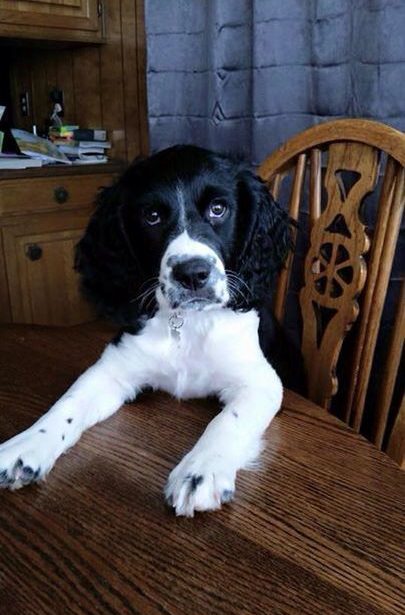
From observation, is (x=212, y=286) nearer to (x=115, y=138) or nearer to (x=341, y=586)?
(x=341, y=586)

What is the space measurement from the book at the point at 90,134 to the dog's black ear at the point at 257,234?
178 cm

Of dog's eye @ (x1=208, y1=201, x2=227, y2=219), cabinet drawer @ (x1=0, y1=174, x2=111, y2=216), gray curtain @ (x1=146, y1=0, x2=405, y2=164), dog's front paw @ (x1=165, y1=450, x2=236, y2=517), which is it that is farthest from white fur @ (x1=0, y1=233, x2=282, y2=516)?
cabinet drawer @ (x1=0, y1=174, x2=111, y2=216)

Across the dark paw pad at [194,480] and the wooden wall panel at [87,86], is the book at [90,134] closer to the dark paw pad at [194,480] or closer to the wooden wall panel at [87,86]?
the wooden wall panel at [87,86]

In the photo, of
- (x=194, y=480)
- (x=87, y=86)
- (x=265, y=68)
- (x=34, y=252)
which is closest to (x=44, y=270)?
(x=34, y=252)

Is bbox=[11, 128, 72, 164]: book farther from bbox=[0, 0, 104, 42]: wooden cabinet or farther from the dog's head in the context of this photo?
the dog's head

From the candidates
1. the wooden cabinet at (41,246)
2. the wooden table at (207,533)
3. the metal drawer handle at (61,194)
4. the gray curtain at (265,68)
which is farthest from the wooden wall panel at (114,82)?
the wooden table at (207,533)

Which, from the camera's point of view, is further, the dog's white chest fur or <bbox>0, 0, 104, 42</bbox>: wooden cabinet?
<bbox>0, 0, 104, 42</bbox>: wooden cabinet

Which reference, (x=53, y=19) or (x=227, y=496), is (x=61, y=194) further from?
(x=227, y=496)

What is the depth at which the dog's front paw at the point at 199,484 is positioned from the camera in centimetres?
66

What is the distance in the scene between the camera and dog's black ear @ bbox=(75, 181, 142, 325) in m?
1.15

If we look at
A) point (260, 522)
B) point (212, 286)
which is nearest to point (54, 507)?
point (260, 522)

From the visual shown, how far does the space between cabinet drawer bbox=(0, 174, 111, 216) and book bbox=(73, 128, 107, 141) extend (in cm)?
22

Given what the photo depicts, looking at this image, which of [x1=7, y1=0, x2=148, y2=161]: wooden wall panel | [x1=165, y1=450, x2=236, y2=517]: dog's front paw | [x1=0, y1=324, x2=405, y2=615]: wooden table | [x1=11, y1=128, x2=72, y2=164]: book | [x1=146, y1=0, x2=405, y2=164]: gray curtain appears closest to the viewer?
[x1=0, y1=324, x2=405, y2=615]: wooden table

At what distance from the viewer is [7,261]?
2.56 m
